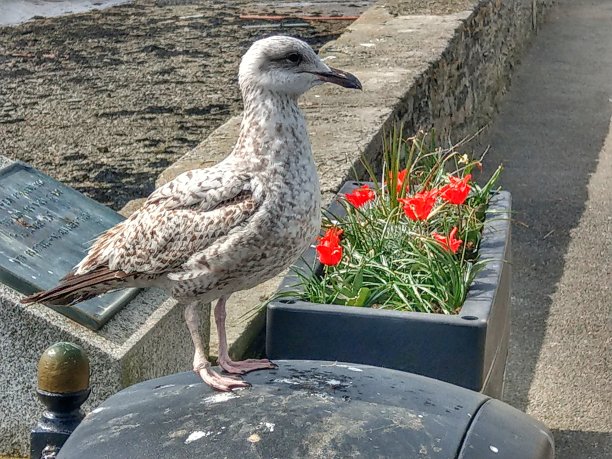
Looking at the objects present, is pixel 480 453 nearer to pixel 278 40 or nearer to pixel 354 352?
pixel 278 40

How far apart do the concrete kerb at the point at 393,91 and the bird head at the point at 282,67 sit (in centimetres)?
116

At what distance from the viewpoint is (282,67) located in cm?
274

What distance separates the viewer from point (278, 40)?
2.72 metres

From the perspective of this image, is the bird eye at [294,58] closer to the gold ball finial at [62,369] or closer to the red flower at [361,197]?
the gold ball finial at [62,369]

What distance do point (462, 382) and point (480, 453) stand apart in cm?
139

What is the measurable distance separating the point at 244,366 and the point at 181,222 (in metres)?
0.39

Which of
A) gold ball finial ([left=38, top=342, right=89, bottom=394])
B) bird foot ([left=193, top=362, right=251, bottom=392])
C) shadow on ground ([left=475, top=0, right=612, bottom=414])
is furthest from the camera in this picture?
shadow on ground ([left=475, top=0, right=612, bottom=414])

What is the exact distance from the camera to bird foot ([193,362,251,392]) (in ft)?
7.88

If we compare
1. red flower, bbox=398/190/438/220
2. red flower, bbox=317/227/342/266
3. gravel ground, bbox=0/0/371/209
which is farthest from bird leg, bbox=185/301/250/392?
gravel ground, bbox=0/0/371/209

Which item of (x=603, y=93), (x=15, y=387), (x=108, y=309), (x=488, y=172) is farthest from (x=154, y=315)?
(x=603, y=93)

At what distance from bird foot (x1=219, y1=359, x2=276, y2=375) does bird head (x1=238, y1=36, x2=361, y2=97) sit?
652 millimetres

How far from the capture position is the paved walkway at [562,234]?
4.73m

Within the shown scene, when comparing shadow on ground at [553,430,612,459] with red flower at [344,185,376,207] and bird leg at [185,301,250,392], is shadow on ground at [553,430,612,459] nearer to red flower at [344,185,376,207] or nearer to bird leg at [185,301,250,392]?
red flower at [344,185,376,207]

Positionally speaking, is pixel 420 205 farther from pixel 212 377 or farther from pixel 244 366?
pixel 212 377
